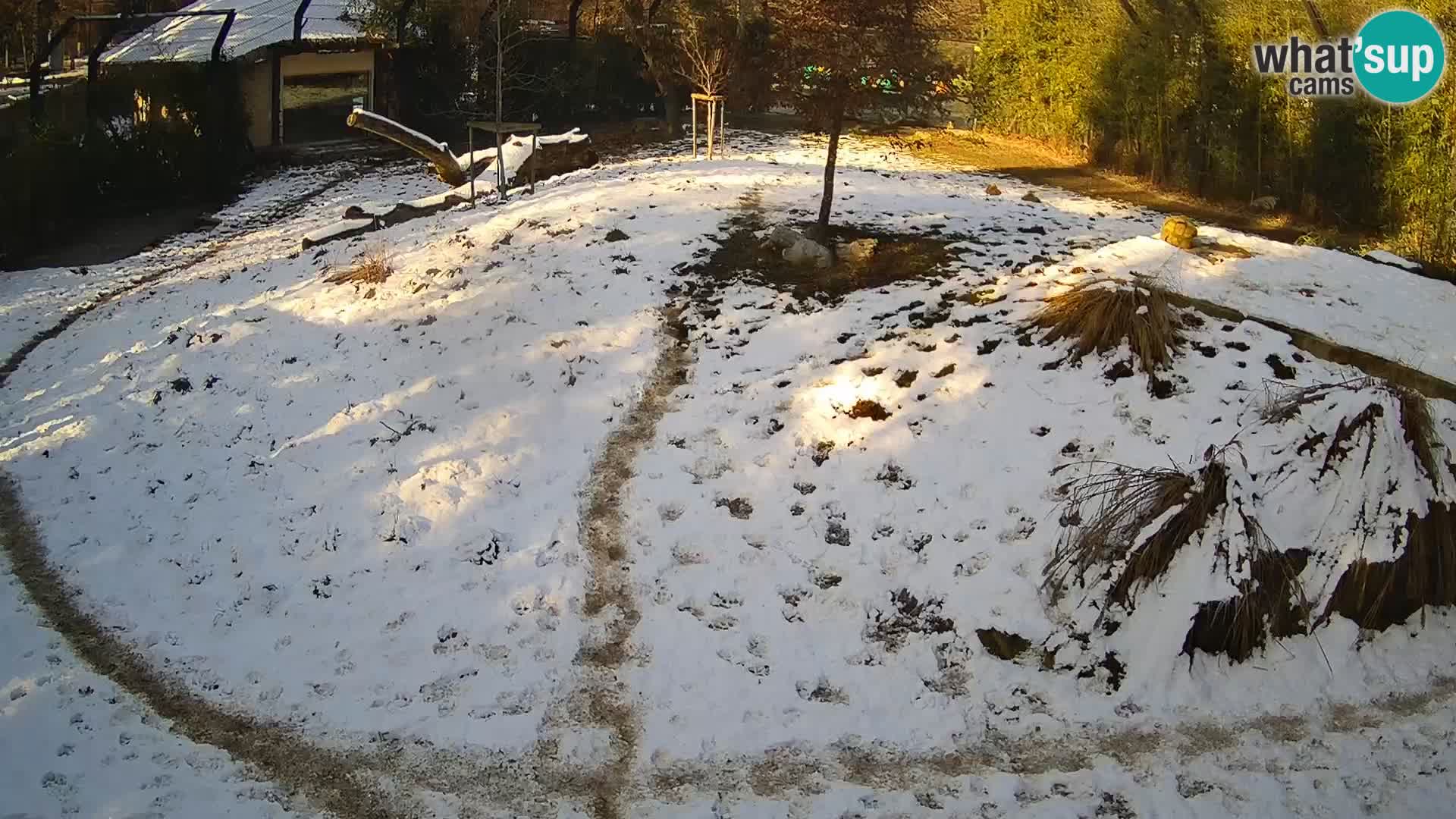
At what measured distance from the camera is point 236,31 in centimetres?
1952

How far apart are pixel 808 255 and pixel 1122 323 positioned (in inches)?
124

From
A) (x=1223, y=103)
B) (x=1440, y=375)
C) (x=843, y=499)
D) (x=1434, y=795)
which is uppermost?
(x=1223, y=103)

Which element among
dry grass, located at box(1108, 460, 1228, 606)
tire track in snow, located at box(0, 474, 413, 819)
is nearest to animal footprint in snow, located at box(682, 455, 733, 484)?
dry grass, located at box(1108, 460, 1228, 606)

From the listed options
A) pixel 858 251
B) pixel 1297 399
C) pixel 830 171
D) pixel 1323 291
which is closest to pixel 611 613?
pixel 1297 399

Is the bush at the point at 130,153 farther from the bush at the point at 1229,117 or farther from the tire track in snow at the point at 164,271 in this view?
the bush at the point at 1229,117

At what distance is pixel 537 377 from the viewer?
8422 mm

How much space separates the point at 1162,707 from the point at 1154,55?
11.4 m

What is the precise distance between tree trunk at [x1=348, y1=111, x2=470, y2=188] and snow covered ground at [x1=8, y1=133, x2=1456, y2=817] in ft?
15.7

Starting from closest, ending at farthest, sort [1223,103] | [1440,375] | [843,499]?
[843,499]
[1440,375]
[1223,103]

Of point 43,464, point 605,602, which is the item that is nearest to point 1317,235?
point 605,602

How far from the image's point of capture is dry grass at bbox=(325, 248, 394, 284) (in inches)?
409

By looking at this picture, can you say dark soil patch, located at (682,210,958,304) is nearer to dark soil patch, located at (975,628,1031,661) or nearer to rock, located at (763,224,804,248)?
rock, located at (763,224,804,248)

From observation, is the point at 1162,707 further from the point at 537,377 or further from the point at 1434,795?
the point at 537,377

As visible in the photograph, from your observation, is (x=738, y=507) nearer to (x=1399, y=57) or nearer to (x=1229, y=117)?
(x=1399, y=57)
